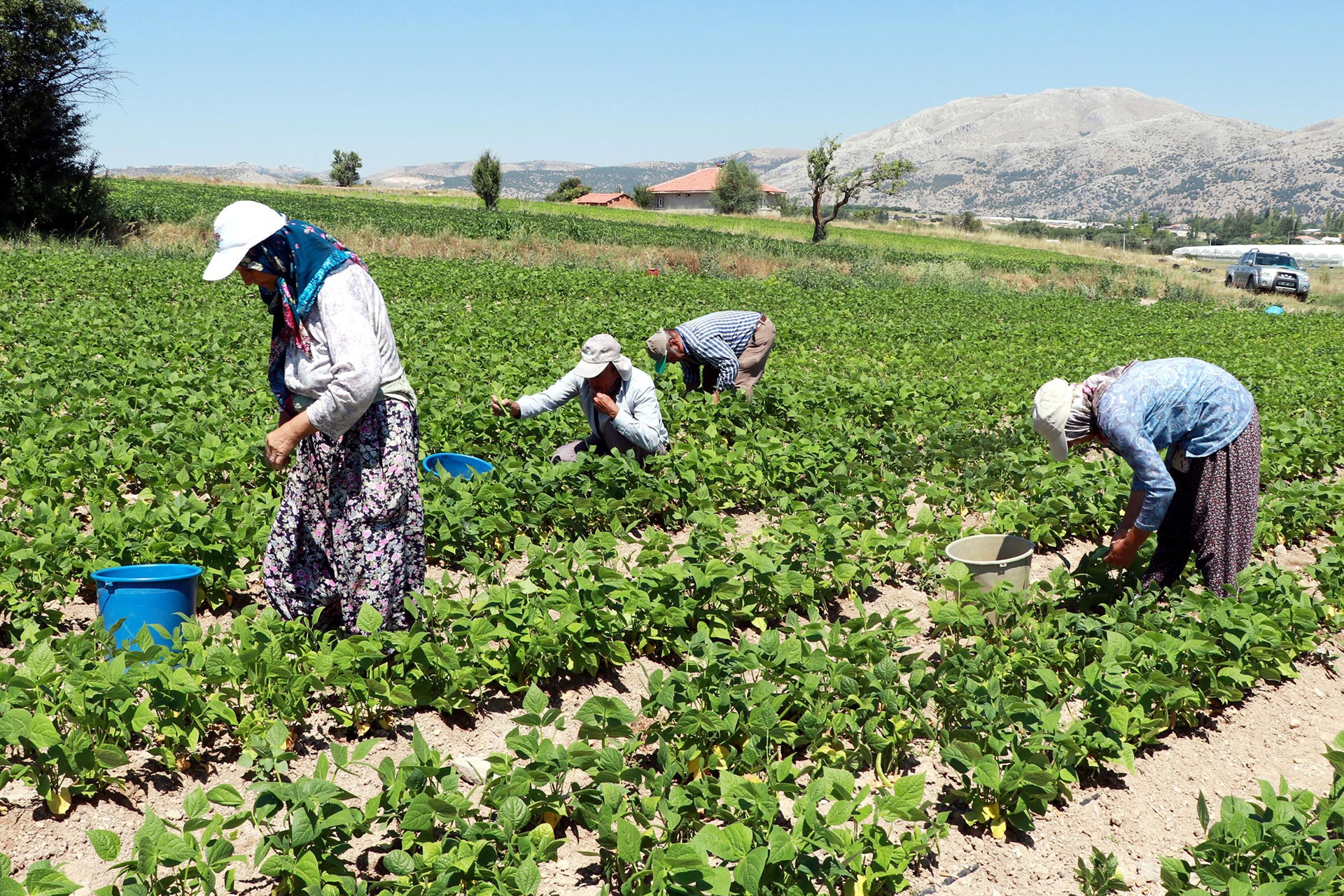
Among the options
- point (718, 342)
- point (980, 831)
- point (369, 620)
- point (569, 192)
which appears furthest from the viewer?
point (569, 192)

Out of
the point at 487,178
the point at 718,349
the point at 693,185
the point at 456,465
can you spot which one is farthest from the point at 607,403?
the point at 693,185

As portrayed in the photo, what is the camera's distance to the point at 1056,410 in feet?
11.7

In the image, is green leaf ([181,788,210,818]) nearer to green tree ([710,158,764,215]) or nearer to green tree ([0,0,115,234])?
green tree ([0,0,115,234])

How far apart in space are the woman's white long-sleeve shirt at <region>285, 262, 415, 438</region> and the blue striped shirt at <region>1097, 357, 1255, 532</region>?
2.59 metres

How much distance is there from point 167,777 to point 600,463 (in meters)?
2.74

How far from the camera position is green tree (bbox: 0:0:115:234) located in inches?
789

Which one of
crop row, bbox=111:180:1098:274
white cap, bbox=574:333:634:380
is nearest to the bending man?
white cap, bbox=574:333:634:380

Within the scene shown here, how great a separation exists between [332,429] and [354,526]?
1.36 feet

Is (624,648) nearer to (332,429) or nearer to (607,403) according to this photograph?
(332,429)

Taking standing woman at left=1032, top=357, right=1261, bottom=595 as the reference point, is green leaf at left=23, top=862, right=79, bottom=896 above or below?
below

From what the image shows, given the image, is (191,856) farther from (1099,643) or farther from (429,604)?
(1099,643)

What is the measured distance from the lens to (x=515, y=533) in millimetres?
4934

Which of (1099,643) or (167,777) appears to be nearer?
(167,777)

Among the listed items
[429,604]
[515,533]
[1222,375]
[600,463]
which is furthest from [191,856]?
[1222,375]
